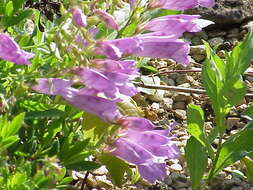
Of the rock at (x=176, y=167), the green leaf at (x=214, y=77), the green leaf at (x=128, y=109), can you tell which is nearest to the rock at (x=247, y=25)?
the rock at (x=176, y=167)

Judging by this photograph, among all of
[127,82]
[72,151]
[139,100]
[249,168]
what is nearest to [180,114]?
[139,100]

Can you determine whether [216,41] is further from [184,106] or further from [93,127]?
[93,127]

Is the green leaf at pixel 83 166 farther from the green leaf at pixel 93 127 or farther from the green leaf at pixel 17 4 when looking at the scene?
the green leaf at pixel 17 4

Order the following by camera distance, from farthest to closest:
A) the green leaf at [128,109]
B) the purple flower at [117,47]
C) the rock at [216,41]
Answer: the rock at [216,41] < the green leaf at [128,109] < the purple flower at [117,47]

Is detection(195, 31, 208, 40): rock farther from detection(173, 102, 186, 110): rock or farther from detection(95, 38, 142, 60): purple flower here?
detection(95, 38, 142, 60): purple flower

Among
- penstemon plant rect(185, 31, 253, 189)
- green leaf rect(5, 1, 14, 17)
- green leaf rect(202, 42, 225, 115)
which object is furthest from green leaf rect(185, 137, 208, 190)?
green leaf rect(5, 1, 14, 17)
